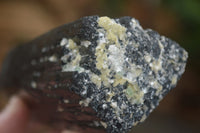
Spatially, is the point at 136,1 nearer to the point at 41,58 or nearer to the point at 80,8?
the point at 80,8

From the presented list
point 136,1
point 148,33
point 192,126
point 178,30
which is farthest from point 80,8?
point 148,33

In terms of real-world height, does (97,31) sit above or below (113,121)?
above

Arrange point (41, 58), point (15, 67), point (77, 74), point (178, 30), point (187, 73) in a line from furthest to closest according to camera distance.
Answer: point (187, 73) → point (178, 30) → point (15, 67) → point (41, 58) → point (77, 74)

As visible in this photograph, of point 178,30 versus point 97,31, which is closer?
point 97,31

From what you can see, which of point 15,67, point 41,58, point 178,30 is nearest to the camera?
point 41,58
